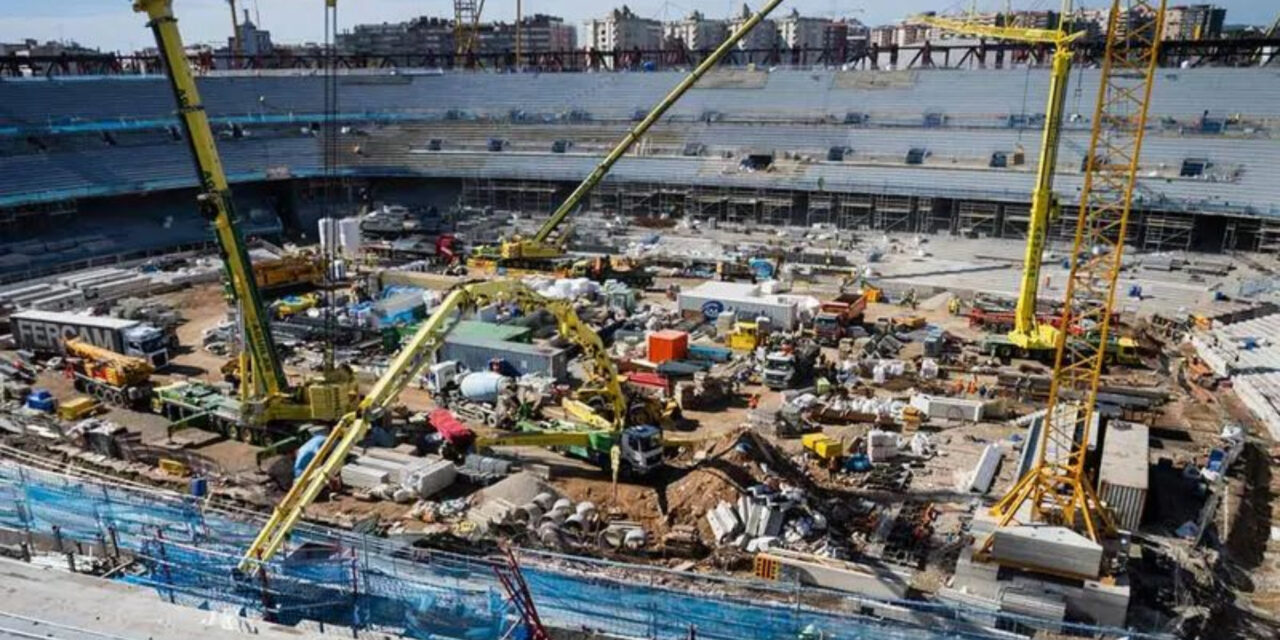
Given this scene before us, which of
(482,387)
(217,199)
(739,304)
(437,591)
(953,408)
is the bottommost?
(953,408)

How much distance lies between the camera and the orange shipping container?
95.5 ft

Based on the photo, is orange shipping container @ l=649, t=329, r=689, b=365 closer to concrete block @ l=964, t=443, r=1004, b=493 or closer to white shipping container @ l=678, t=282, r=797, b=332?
white shipping container @ l=678, t=282, r=797, b=332

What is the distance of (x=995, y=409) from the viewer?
2475cm

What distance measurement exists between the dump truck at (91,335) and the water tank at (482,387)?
11.0 meters

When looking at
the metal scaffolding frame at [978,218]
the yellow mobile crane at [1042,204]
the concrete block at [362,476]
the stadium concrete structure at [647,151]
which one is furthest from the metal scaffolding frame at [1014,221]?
the concrete block at [362,476]

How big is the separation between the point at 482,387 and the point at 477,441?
3539mm

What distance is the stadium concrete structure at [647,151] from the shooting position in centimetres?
4662

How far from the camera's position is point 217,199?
20.6 meters

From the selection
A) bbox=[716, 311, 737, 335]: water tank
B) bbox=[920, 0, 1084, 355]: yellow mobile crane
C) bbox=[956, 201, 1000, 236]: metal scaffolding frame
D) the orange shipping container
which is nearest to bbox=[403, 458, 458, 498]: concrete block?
the orange shipping container

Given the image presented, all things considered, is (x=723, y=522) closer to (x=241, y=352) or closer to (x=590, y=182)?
(x=241, y=352)

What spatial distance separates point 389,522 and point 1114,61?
53.5 feet

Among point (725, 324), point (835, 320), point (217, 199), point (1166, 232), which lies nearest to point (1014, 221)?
point (1166, 232)

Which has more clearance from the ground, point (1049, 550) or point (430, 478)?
point (1049, 550)

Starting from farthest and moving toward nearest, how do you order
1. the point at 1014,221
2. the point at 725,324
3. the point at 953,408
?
the point at 1014,221 → the point at 725,324 → the point at 953,408
